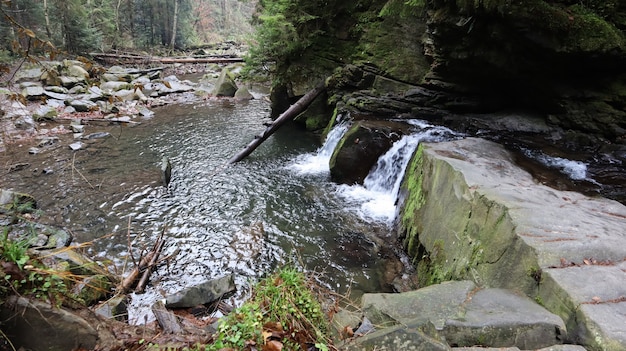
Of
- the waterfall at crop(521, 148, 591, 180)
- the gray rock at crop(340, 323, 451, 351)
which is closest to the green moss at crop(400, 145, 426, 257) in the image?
the waterfall at crop(521, 148, 591, 180)

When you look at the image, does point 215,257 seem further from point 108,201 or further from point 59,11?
point 59,11

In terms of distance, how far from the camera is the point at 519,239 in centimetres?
384

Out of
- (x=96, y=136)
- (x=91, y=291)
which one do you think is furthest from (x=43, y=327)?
(x=96, y=136)

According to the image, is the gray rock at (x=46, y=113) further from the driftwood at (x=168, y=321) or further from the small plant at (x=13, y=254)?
the small plant at (x=13, y=254)

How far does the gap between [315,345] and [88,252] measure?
543cm

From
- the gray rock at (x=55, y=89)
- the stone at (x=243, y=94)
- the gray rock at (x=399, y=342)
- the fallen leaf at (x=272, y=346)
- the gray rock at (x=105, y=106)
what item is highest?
the gray rock at (x=399, y=342)

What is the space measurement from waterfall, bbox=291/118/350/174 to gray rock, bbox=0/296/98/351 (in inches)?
312

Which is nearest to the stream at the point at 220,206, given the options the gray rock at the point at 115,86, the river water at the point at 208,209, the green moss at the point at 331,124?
the river water at the point at 208,209

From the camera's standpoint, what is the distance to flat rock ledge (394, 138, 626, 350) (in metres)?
2.96

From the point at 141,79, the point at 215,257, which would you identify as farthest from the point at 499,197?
the point at 141,79

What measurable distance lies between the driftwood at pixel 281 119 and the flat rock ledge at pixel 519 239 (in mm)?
5736

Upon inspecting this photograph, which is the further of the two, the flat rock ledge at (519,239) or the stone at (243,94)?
the stone at (243,94)

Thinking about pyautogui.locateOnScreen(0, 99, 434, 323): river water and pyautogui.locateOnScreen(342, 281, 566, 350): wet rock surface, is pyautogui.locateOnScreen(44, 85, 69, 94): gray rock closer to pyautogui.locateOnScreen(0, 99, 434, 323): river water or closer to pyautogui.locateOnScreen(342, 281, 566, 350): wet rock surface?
pyautogui.locateOnScreen(0, 99, 434, 323): river water

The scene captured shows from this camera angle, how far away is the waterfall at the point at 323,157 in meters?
10.6
